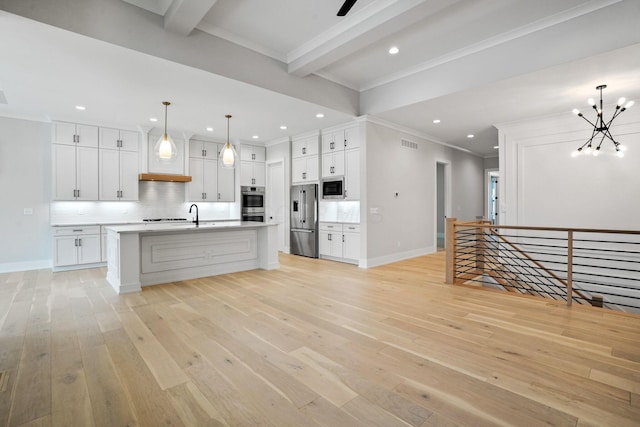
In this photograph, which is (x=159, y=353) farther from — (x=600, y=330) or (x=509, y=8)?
(x=509, y=8)

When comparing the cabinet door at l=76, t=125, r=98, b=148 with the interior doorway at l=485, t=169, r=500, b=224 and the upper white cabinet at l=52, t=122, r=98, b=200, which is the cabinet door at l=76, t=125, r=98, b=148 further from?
the interior doorway at l=485, t=169, r=500, b=224

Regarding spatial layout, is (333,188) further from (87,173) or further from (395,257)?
(87,173)

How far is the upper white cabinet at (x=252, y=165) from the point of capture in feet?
26.3

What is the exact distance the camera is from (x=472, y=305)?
362 cm

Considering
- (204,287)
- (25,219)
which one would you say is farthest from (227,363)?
(25,219)

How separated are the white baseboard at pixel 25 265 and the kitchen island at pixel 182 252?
2.13m

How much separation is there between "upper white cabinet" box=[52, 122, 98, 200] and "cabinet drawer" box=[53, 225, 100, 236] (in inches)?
23.8

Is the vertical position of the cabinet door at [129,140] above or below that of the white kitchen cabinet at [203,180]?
above

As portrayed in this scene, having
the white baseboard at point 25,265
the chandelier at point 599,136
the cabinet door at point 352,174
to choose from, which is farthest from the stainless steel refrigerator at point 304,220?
the white baseboard at point 25,265

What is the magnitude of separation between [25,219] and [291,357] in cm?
632

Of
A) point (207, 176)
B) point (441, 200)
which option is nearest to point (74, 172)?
point (207, 176)

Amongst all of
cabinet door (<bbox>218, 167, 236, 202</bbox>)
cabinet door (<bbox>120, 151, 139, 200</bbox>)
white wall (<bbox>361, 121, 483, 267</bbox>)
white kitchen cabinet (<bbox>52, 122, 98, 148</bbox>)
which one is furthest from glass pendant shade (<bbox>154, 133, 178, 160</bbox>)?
white wall (<bbox>361, 121, 483, 267</bbox>)

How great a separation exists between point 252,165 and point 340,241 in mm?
3410

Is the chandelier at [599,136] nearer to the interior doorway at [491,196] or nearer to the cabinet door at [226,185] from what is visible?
the interior doorway at [491,196]
